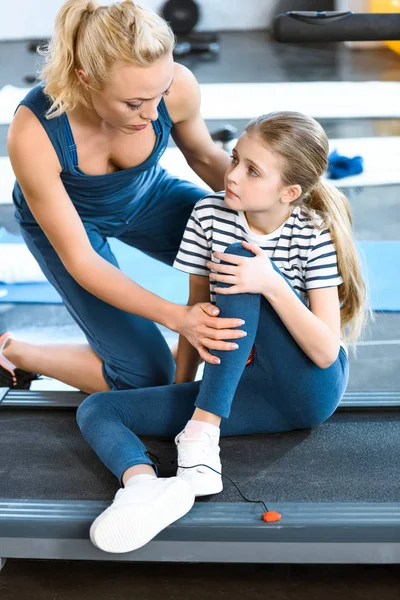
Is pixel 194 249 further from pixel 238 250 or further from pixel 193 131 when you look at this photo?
pixel 193 131

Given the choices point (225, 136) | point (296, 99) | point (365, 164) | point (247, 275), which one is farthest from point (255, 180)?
point (296, 99)

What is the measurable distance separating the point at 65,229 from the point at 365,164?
8.75 ft

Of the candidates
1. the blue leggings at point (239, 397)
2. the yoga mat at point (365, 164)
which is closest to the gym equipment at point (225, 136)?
the yoga mat at point (365, 164)

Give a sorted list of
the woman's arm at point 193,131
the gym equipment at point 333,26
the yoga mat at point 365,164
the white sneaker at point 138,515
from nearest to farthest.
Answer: the white sneaker at point 138,515 → the woman's arm at point 193,131 → the gym equipment at point 333,26 → the yoga mat at point 365,164

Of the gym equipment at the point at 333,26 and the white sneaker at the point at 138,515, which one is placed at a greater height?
the gym equipment at the point at 333,26

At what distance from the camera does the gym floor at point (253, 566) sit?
5.28ft

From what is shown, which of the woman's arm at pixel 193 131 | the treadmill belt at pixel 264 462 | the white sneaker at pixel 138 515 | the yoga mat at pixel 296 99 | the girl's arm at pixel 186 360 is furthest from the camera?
the yoga mat at pixel 296 99

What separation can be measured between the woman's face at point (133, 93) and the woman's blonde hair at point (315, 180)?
0.21m

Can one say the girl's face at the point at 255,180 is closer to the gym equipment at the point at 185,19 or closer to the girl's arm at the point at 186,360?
the girl's arm at the point at 186,360

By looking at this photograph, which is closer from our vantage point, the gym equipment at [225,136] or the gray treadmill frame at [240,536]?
the gray treadmill frame at [240,536]

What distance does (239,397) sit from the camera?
177cm

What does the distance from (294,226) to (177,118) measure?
1.37 feet

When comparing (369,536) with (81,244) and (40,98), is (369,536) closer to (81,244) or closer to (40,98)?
(81,244)

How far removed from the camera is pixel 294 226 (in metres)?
1.71
